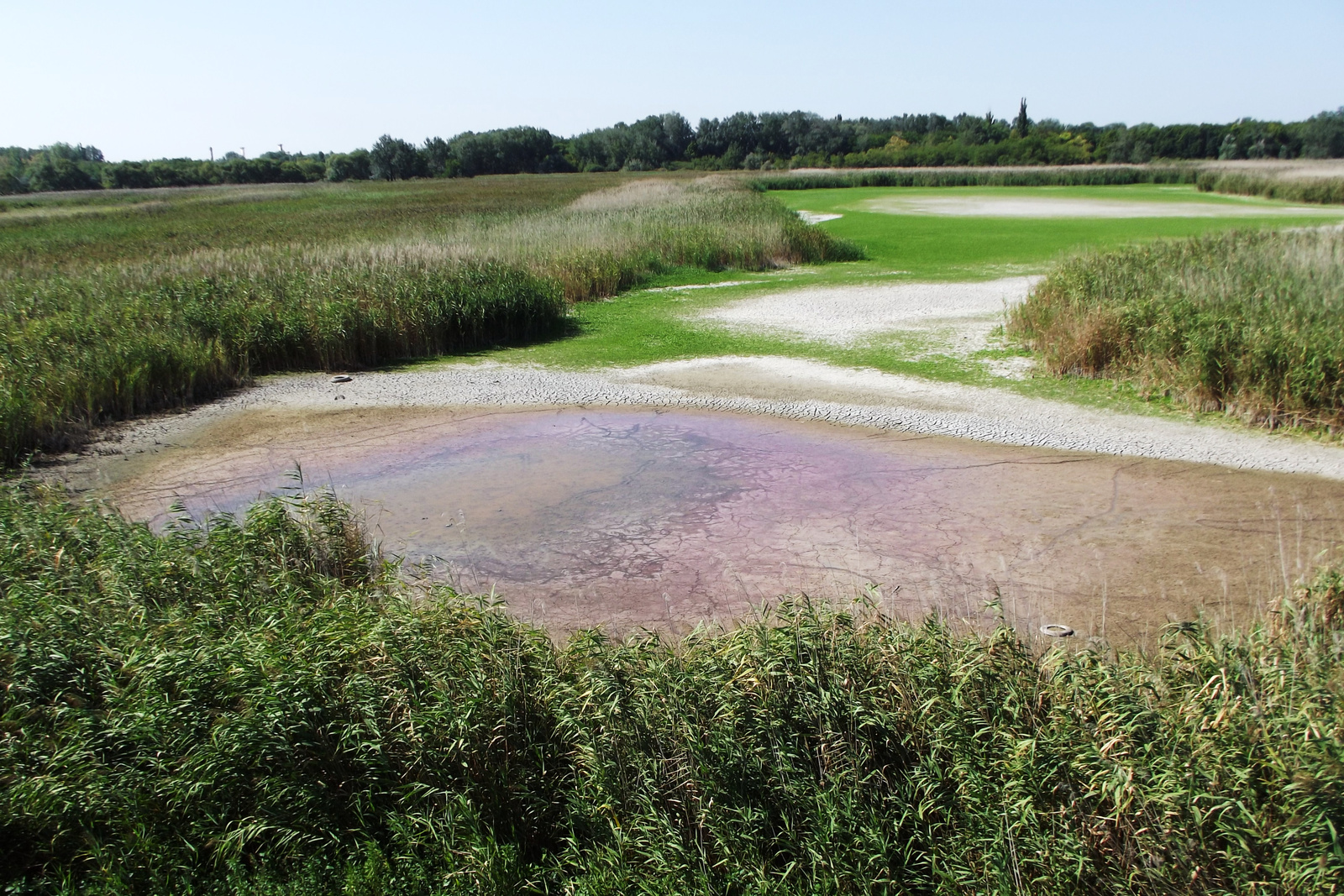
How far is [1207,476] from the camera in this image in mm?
7191

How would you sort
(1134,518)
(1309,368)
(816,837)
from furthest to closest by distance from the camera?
(1309,368) < (1134,518) < (816,837)

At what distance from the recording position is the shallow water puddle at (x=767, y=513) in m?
5.45

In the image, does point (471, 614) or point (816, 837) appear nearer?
point (816, 837)

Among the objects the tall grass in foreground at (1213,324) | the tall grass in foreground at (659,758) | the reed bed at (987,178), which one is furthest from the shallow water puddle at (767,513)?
the reed bed at (987,178)

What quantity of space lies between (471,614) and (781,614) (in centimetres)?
157

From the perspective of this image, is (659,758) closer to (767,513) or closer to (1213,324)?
(767,513)

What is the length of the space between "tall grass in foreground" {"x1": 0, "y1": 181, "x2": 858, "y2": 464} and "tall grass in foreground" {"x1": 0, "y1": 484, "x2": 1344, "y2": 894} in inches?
233

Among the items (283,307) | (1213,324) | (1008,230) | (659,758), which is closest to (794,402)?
(1213,324)

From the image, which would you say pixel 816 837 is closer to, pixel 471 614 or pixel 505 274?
pixel 471 614

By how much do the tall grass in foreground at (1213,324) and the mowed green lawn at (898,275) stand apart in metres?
0.55

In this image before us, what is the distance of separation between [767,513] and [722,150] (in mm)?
88675

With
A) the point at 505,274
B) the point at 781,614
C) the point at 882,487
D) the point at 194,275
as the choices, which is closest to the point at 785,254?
the point at 505,274

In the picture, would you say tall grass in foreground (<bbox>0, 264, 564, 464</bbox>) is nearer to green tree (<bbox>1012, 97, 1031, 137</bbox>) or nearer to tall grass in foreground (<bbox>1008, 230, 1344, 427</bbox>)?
tall grass in foreground (<bbox>1008, 230, 1344, 427</bbox>)

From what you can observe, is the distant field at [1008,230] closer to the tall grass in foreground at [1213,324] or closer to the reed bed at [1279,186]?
the reed bed at [1279,186]
